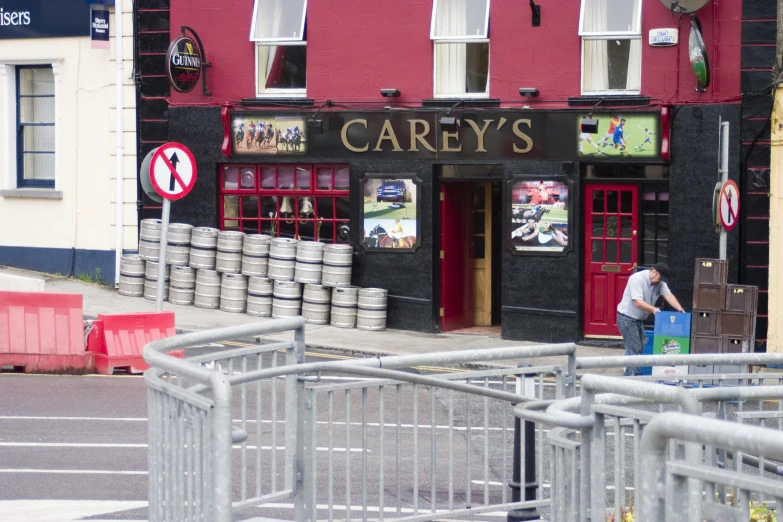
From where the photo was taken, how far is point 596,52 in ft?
60.3

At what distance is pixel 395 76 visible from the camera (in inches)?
768

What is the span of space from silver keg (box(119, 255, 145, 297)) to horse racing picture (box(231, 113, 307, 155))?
8.70 ft

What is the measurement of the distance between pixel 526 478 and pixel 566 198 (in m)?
11.5

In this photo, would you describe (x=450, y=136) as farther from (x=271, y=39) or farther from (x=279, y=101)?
(x=271, y=39)

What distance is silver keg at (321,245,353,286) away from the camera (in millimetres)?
19547

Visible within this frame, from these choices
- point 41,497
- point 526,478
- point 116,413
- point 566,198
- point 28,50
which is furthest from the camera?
point 28,50

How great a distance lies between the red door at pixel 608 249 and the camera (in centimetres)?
1836

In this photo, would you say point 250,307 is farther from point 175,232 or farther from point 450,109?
point 450,109

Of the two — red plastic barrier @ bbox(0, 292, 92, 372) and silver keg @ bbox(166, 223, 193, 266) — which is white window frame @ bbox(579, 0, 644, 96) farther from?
red plastic barrier @ bbox(0, 292, 92, 372)

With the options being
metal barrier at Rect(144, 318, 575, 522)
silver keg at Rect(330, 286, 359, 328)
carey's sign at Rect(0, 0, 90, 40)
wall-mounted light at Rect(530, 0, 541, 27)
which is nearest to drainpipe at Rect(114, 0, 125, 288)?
carey's sign at Rect(0, 0, 90, 40)

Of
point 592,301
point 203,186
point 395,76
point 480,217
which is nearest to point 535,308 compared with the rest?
point 592,301

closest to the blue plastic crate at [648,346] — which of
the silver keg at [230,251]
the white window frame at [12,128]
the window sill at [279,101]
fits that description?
the window sill at [279,101]

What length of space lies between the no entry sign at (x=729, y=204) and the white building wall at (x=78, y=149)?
1080 centimetres

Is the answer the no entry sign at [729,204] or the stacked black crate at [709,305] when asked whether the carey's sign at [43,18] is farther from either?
the stacked black crate at [709,305]
